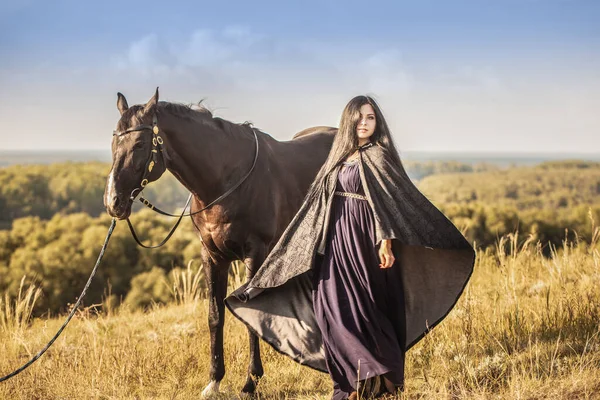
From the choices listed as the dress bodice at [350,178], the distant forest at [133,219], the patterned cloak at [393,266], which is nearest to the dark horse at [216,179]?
the patterned cloak at [393,266]

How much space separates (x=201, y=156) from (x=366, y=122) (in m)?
1.36

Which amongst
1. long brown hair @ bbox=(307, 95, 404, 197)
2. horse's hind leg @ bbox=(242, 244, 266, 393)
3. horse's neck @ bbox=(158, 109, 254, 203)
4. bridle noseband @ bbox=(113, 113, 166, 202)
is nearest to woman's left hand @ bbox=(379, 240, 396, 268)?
long brown hair @ bbox=(307, 95, 404, 197)

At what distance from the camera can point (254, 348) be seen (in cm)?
464

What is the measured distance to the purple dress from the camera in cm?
364

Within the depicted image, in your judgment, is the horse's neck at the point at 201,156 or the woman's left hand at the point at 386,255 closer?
the woman's left hand at the point at 386,255

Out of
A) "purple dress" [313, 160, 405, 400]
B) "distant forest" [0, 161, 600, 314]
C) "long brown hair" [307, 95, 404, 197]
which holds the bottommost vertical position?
"distant forest" [0, 161, 600, 314]

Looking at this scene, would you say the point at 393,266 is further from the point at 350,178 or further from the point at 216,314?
the point at 216,314

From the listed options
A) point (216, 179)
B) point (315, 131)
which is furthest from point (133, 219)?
point (216, 179)

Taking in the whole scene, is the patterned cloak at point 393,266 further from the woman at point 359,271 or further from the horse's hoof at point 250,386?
the horse's hoof at point 250,386

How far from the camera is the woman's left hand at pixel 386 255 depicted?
3566 mm

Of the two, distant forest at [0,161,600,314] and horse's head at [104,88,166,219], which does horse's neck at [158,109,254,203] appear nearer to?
horse's head at [104,88,166,219]

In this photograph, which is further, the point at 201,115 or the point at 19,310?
the point at 19,310

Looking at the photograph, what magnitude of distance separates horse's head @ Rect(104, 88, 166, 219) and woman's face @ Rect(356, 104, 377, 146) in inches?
56.4

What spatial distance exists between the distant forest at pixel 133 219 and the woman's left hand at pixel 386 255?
14015mm
